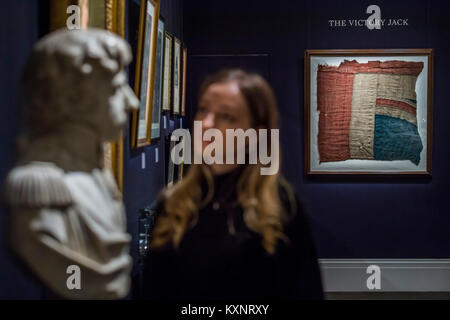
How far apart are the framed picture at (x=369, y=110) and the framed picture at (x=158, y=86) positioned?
1.47m

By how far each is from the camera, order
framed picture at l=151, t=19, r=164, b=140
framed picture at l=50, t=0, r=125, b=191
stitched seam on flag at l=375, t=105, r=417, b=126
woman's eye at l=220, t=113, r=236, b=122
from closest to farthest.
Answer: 1. woman's eye at l=220, t=113, r=236, b=122
2. framed picture at l=50, t=0, r=125, b=191
3. framed picture at l=151, t=19, r=164, b=140
4. stitched seam on flag at l=375, t=105, r=417, b=126

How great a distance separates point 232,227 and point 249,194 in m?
0.06

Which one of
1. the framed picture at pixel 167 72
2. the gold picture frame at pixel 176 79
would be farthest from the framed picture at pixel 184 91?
the framed picture at pixel 167 72

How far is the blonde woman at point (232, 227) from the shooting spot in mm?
910

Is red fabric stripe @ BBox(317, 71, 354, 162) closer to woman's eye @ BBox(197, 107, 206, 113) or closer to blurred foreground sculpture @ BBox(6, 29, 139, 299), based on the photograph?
woman's eye @ BBox(197, 107, 206, 113)

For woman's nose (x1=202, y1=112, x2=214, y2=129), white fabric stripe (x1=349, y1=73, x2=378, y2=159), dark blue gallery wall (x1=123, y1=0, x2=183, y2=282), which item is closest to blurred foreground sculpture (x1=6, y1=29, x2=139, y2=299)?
woman's nose (x1=202, y1=112, x2=214, y2=129)

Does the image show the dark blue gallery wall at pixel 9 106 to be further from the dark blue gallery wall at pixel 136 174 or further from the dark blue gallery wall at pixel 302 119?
the dark blue gallery wall at pixel 302 119

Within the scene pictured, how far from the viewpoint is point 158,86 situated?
92.3 inches

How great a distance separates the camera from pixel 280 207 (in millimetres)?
946

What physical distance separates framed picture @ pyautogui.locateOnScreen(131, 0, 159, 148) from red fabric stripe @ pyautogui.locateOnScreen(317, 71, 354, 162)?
1.78m

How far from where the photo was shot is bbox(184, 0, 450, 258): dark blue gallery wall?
3.61 m

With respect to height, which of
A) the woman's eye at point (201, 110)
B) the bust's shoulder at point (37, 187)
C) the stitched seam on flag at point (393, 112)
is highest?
the stitched seam on flag at point (393, 112)

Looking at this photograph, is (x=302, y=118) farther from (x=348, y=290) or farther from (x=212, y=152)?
(x=212, y=152)

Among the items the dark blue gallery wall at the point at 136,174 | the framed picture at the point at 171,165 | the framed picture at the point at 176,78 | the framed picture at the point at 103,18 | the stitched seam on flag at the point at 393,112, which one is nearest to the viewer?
the framed picture at the point at 103,18
